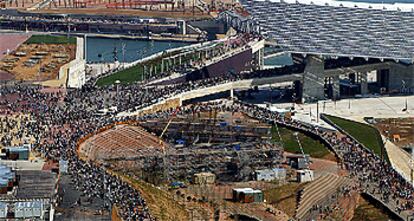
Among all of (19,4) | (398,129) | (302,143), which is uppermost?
(302,143)

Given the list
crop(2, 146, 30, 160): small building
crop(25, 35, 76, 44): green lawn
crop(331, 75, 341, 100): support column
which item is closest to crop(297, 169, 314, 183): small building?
crop(2, 146, 30, 160): small building

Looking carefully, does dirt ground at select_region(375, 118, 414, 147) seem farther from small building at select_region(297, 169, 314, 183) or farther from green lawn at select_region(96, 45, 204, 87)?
green lawn at select_region(96, 45, 204, 87)

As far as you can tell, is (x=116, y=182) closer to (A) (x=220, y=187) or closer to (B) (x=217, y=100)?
(A) (x=220, y=187)

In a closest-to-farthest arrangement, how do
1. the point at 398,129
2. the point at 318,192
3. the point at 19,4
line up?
the point at 318,192, the point at 398,129, the point at 19,4

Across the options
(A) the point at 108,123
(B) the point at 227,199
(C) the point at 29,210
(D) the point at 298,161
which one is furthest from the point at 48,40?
(C) the point at 29,210

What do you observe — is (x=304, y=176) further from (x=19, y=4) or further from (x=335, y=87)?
(x=19, y=4)

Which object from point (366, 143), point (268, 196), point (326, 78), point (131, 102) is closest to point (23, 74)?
point (131, 102)
